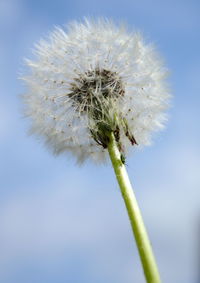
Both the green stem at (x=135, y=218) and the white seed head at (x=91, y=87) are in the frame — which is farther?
the white seed head at (x=91, y=87)

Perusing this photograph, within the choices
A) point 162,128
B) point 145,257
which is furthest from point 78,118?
point 145,257

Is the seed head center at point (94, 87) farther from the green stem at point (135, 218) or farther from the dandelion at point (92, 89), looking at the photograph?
the green stem at point (135, 218)

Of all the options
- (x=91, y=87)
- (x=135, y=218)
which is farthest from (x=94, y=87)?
(x=135, y=218)

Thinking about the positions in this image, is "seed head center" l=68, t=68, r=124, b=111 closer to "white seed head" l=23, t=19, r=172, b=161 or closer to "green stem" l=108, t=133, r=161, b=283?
"white seed head" l=23, t=19, r=172, b=161

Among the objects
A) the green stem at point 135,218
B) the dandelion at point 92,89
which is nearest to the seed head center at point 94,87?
the dandelion at point 92,89

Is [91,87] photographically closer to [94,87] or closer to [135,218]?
[94,87]

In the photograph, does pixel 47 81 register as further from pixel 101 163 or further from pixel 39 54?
pixel 101 163
